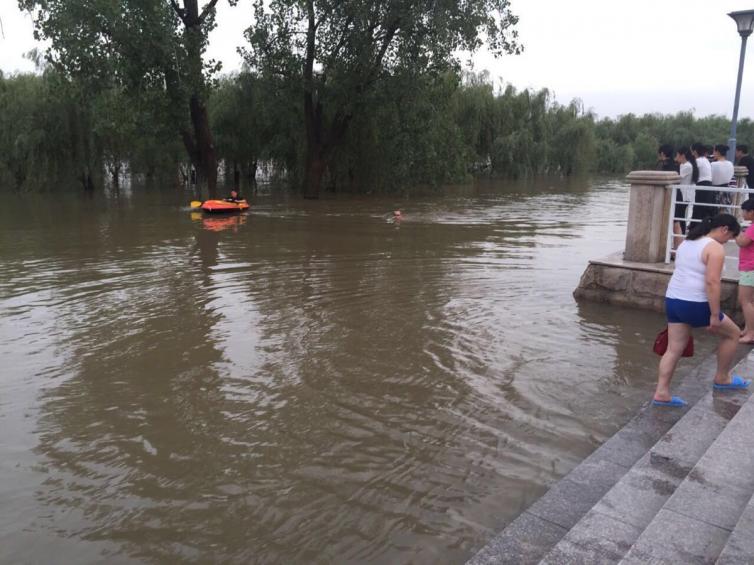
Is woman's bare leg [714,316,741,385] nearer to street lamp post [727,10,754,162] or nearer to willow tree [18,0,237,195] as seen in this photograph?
street lamp post [727,10,754,162]

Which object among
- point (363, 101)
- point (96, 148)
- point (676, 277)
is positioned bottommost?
point (676, 277)

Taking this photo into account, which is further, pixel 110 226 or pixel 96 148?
pixel 96 148

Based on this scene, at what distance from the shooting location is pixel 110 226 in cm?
1836

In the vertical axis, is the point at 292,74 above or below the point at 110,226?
above

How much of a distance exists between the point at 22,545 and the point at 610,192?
114 feet

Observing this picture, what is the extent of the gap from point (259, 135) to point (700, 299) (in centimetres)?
3155

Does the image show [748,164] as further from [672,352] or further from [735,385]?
[672,352]

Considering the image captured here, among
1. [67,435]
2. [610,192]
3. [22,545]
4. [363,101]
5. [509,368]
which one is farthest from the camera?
[610,192]

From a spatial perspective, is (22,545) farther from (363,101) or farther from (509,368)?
(363,101)

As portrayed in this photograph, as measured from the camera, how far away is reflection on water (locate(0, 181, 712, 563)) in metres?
3.74

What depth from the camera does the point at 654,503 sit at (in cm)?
348

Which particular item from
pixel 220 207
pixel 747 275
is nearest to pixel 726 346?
pixel 747 275

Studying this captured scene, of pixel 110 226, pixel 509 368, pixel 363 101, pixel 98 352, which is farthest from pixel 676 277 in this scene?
pixel 363 101

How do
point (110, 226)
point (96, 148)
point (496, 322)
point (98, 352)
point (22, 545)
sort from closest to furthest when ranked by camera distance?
point (22, 545), point (98, 352), point (496, 322), point (110, 226), point (96, 148)
